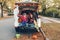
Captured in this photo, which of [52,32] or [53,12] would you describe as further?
[53,12]

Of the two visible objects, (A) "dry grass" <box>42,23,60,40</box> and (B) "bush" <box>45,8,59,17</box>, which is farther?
(B) "bush" <box>45,8,59,17</box>

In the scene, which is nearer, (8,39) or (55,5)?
(8,39)

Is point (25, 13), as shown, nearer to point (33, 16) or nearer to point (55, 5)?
point (33, 16)

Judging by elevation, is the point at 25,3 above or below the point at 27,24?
above

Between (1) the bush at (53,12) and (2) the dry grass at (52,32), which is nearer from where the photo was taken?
(2) the dry grass at (52,32)

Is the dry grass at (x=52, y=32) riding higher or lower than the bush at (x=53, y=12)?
higher

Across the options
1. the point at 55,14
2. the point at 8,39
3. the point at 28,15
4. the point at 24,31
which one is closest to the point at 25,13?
the point at 28,15

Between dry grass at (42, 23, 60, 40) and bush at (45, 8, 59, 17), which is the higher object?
dry grass at (42, 23, 60, 40)

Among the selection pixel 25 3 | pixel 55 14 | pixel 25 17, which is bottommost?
pixel 55 14

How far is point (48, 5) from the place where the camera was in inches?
2249

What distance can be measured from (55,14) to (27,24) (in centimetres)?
2991

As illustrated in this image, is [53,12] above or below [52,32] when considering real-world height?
below

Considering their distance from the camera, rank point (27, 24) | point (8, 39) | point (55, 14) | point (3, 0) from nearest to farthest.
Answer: point (8, 39) < point (27, 24) < point (55, 14) < point (3, 0)

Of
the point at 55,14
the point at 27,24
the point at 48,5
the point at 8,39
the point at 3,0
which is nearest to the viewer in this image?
the point at 8,39
